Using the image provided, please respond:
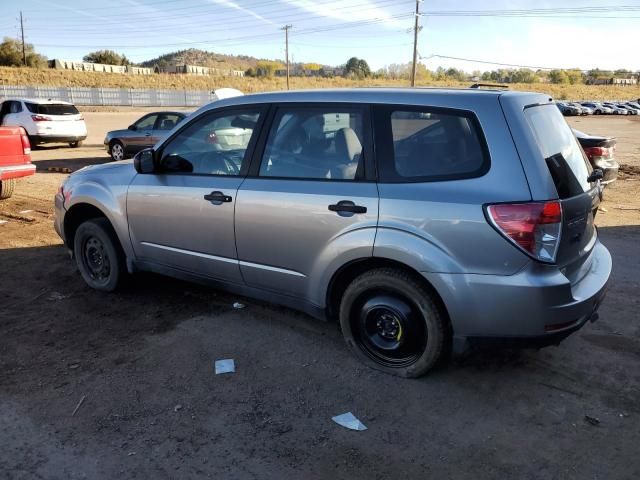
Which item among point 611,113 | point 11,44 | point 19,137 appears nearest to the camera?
point 19,137

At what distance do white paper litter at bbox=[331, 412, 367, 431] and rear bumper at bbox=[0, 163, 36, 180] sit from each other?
24.9 ft

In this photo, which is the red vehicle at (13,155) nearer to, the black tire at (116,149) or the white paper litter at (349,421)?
the black tire at (116,149)

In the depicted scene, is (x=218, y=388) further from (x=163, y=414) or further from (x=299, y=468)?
(x=299, y=468)

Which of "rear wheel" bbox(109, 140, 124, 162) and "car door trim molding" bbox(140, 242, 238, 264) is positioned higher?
"rear wheel" bbox(109, 140, 124, 162)

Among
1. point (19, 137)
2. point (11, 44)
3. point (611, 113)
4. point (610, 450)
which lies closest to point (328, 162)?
point (610, 450)

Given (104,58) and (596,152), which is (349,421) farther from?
(104,58)

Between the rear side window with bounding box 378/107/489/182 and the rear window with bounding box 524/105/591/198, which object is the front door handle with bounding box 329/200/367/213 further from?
the rear window with bounding box 524/105/591/198

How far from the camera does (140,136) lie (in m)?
15.0

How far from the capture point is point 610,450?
9.07 feet

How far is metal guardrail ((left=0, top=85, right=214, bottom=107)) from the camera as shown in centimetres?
4947

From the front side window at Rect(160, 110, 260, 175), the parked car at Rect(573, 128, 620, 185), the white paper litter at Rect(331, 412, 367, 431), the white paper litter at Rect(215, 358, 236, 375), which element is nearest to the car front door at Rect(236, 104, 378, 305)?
the front side window at Rect(160, 110, 260, 175)

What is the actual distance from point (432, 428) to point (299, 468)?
801mm

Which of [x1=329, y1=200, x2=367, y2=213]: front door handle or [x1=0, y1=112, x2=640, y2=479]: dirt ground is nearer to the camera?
[x1=0, y1=112, x2=640, y2=479]: dirt ground

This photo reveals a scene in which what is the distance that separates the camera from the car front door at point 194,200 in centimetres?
400
